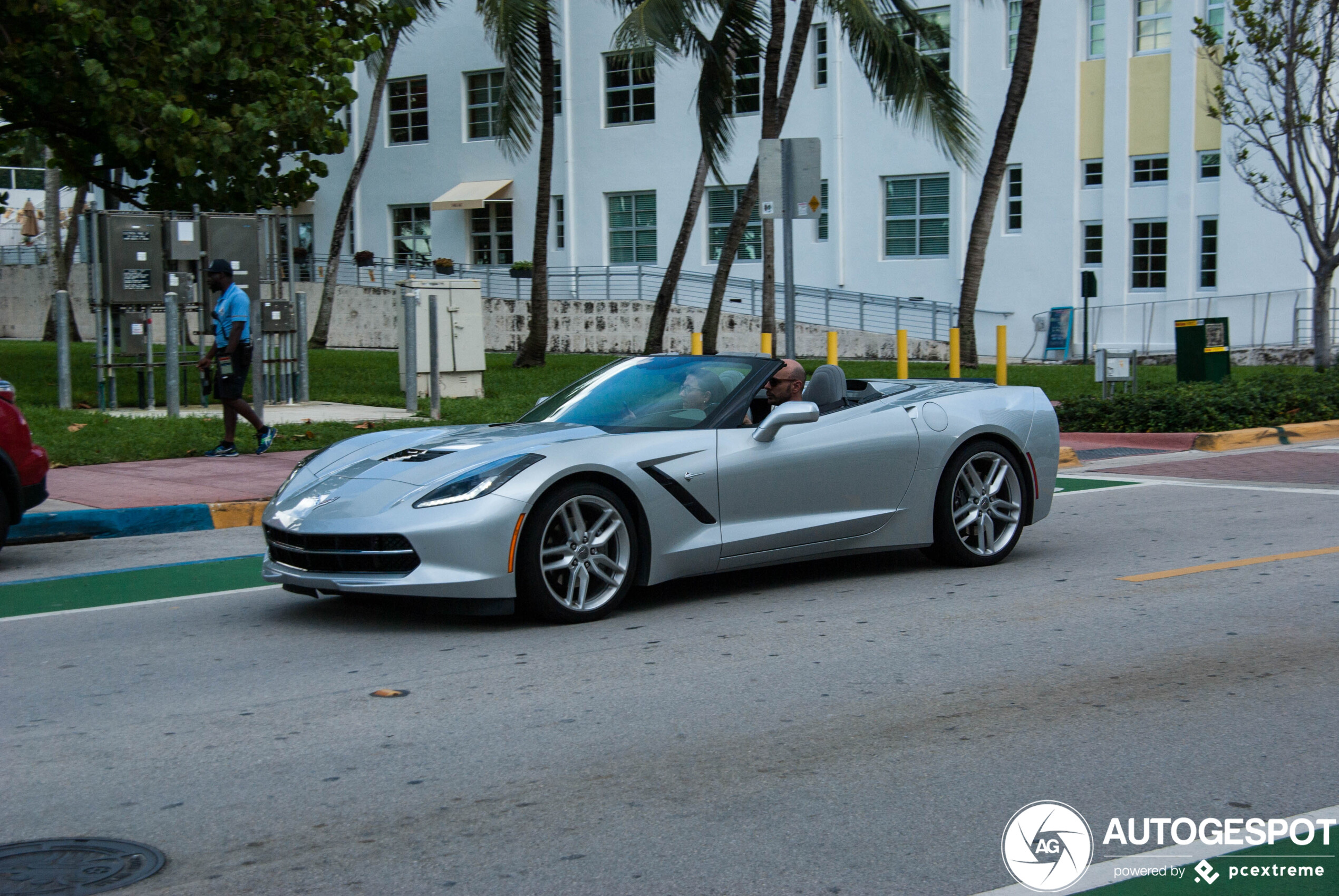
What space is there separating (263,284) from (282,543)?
42.0ft

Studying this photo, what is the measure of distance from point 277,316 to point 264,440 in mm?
4849

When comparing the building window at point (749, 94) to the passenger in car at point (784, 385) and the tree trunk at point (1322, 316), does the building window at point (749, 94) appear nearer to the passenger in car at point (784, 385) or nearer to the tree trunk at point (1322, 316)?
the tree trunk at point (1322, 316)

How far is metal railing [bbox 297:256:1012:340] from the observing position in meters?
32.3

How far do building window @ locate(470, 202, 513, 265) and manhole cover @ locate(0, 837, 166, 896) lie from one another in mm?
35824

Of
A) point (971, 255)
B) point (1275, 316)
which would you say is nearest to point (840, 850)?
point (971, 255)

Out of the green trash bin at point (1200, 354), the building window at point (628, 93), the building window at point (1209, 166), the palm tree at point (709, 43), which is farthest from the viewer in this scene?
the building window at point (628, 93)

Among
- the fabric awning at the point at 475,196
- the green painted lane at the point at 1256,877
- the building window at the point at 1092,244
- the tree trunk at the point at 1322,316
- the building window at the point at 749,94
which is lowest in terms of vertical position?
the green painted lane at the point at 1256,877

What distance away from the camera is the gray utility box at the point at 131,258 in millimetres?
16078

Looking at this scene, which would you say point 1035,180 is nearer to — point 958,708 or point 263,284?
point 263,284

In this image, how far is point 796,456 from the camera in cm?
707

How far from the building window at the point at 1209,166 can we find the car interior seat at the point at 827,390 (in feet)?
80.8

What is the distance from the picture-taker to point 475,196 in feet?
124

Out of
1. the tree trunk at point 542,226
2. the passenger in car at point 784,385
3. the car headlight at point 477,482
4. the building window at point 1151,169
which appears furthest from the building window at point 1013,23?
the car headlight at point 477,482

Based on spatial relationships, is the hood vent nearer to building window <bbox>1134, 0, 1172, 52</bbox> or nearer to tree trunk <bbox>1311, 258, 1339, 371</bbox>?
tree trunk <bbox>1311, 258, 1339, 371</bbox>
